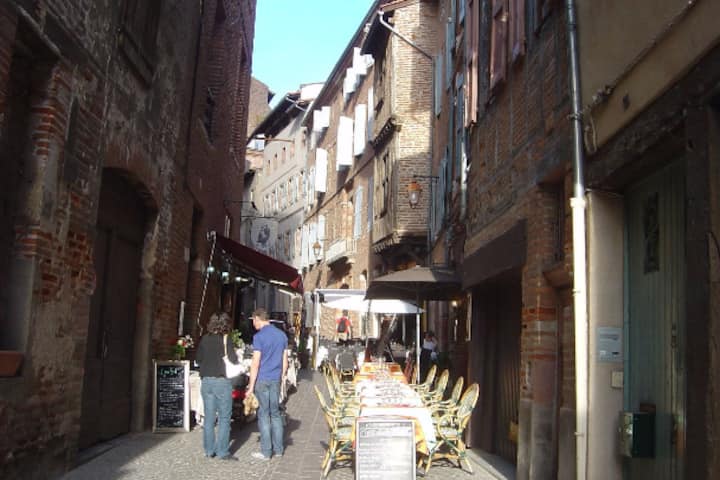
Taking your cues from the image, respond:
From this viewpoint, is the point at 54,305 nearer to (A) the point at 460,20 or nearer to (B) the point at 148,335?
(B) the point at 148,335

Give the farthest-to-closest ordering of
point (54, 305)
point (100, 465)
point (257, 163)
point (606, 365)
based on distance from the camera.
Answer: point (257, 163)
point (100, 465)
point (54, 305)
point (606, 365)

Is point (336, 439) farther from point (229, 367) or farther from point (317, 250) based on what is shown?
point (317, 250)

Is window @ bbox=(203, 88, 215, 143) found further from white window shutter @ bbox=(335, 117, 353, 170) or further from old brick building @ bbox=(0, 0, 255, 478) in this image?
white window shutter @ bbox=(335, 117, 353, 170)

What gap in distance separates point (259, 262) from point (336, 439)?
7393mm

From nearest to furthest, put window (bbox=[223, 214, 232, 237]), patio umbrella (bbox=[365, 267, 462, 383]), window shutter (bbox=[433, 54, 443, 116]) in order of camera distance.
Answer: patio umbrella (bbox=[365, 267, 462, 383]) < window (bbox=[223, 214, 232, 237]) < window shutter (bbox=[433, 54, 443, 116])

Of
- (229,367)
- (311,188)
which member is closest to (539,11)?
(229,367)

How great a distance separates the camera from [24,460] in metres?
5.82

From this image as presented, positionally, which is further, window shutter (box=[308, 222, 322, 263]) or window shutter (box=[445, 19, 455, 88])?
window shutter (box=[308, 222, 322, 263])

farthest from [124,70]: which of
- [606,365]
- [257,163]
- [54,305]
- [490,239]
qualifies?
[257,163]

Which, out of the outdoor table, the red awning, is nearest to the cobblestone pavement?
the outdoor table

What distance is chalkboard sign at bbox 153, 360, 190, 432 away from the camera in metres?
9.25

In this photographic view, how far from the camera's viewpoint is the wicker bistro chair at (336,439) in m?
7.26

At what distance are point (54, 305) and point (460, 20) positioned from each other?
35.4ft

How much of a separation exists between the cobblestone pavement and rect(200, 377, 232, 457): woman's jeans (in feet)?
0.54
